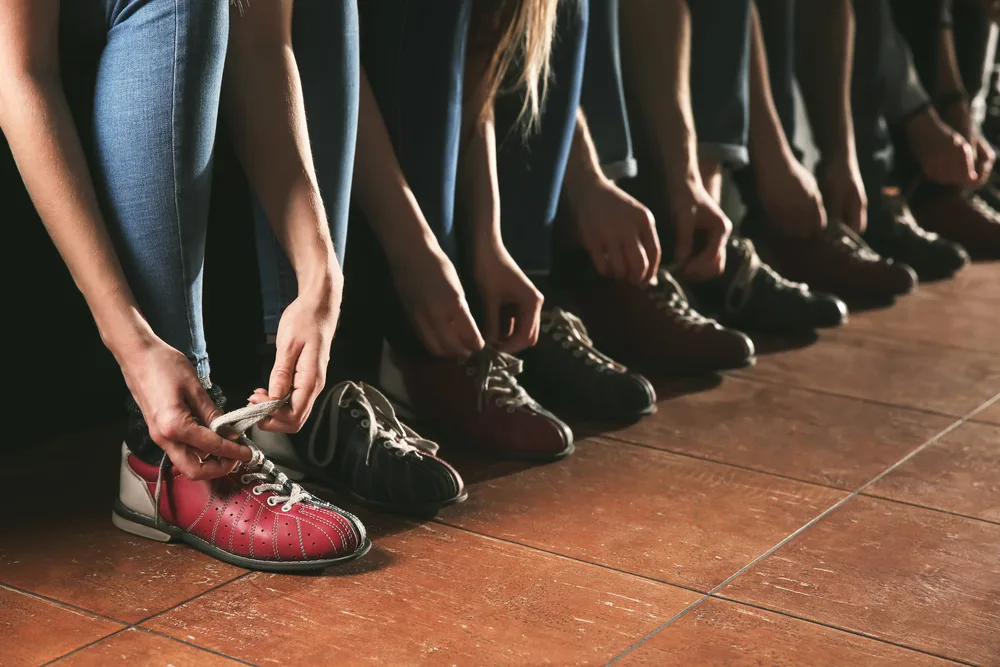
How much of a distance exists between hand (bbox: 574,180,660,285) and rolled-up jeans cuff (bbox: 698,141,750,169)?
1.00ft

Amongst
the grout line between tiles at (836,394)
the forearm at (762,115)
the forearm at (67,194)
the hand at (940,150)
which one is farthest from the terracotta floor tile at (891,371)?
the forearm at (67,194)

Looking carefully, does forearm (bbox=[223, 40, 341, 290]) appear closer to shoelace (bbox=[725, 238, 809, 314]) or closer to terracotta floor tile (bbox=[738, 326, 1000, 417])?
terracotta floor tile (bbox=[738, 326, 1000, 417])

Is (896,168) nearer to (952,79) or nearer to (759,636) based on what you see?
(952,79)

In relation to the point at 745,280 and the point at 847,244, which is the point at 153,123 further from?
the point at 847,244

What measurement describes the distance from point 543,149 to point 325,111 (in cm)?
40

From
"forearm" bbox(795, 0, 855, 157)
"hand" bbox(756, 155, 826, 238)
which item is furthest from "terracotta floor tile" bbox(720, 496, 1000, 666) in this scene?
"forearm" bbox(795, 0, 855, 157)

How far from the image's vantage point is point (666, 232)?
5.61 feet

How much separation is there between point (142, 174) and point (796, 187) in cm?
128

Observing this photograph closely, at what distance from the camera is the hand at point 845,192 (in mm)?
2123

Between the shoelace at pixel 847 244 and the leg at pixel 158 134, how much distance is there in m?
1.44

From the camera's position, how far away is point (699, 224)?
166cm

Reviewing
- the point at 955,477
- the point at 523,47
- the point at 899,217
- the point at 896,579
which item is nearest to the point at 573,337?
the point at 523,47

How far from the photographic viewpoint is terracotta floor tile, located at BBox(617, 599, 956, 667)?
2.85 ft

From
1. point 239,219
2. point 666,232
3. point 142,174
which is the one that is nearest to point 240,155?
point 142,174
